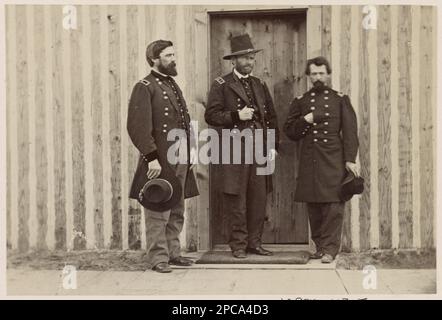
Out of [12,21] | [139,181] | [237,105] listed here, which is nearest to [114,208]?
[139,181]

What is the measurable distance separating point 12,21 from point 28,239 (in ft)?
6.32

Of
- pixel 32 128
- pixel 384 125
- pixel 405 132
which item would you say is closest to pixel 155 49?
pixel 32 128

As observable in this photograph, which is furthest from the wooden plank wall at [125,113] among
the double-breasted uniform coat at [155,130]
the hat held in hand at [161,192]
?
the hat held in hand at [161,192]

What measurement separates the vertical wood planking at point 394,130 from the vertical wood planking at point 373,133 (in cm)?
14

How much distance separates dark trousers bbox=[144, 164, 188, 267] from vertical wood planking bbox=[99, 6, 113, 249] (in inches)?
21.4

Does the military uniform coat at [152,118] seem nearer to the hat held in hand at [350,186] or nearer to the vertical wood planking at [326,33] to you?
the vertical wood planking at [326,33]

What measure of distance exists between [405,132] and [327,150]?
695 millimetres

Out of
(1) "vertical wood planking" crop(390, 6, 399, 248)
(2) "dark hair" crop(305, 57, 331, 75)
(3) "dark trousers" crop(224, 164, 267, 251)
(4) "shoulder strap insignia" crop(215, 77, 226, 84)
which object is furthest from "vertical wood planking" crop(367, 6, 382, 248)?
(4) "shoulder strap insignia" crop(215, 77, 226, 84)

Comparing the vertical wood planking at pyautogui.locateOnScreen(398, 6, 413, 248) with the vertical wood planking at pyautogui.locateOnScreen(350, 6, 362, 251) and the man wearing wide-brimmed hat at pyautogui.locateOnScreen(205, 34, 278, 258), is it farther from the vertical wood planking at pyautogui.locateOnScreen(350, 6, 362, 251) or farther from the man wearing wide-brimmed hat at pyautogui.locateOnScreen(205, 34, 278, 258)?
the man wearing wide-brimmed hat at pyautogui.locateOnScreen(205, 34, 278, 258)

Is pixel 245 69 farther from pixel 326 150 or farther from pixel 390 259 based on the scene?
pixel 390 259

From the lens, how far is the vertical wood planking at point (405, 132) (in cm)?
627

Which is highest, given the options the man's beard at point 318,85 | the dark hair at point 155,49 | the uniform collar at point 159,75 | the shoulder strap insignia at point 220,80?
the dark hair at point 155,49

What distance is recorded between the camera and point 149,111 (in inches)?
238
